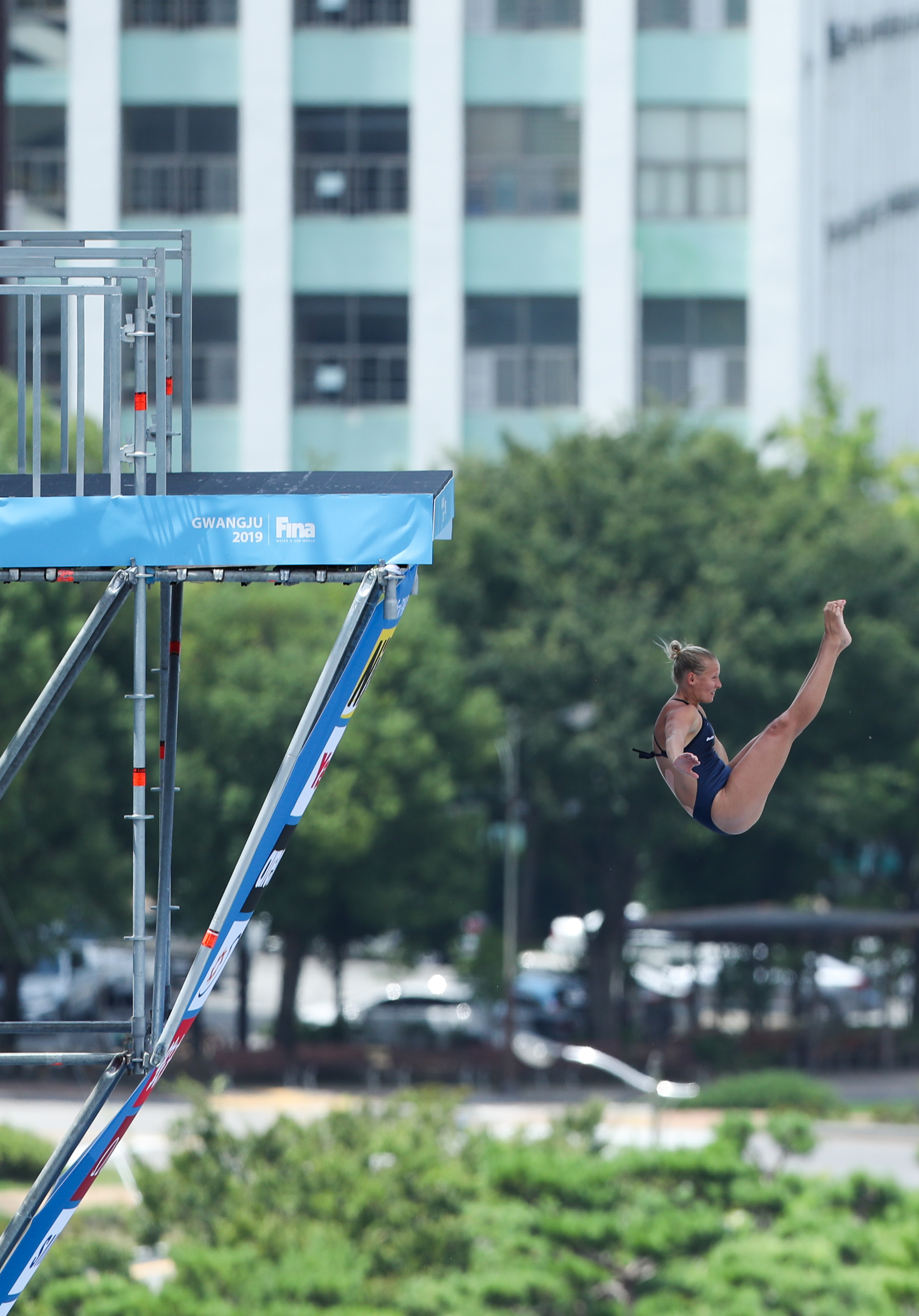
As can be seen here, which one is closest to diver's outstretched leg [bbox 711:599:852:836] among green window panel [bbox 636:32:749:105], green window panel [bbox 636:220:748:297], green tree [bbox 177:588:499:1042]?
green tree [bbox 177:588:499:1042]

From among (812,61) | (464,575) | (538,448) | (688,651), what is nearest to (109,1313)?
(688,651)

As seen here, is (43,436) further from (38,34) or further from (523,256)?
(38,34)

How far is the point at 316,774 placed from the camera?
370 inches

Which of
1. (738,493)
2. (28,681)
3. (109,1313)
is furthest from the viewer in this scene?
(738,493)

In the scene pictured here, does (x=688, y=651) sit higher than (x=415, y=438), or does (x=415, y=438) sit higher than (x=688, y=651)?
(x=415, y=438)

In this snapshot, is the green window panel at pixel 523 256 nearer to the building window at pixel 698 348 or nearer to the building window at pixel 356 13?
the building window at pixel 698 348

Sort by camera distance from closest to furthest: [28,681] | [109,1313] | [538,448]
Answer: [109,1313], [28,681], [538,448]

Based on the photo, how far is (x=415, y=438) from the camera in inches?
2682

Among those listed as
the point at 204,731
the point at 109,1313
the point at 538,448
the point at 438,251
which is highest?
the point at 438,251

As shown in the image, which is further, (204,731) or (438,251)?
(438,251)

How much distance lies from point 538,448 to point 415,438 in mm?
4674

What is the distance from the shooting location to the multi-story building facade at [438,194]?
68000mm

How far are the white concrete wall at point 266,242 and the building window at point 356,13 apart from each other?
0.93 meters

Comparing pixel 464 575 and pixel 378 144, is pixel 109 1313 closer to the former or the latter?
pixel 464 575
